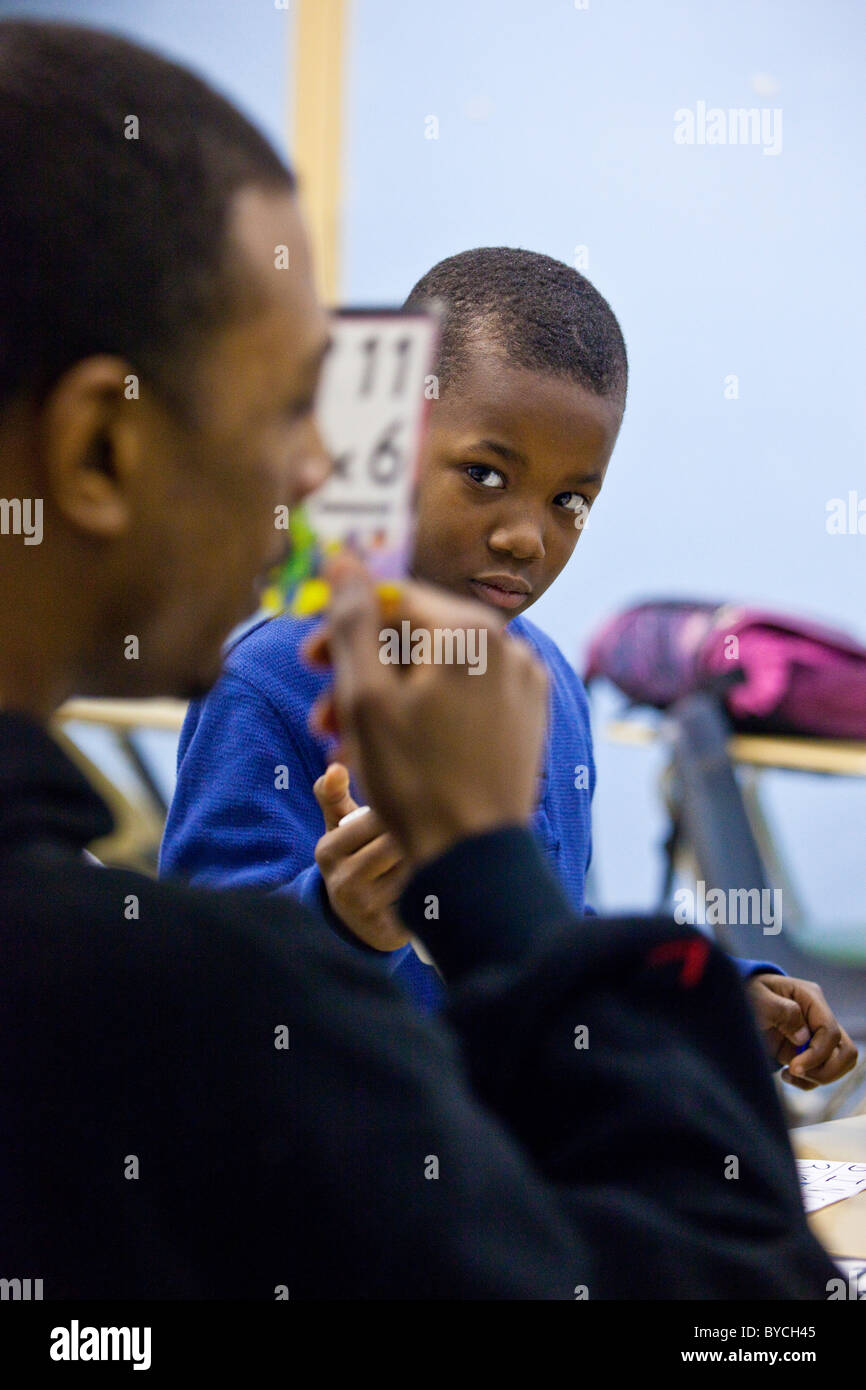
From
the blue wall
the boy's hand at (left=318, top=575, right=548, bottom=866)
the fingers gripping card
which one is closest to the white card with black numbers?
the fingers gripping card

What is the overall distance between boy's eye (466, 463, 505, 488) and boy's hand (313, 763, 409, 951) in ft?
1.29

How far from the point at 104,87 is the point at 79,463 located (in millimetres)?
144

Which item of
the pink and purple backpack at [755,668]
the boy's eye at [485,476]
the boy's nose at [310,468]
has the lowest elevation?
the pink and purple backpack at [755,668]

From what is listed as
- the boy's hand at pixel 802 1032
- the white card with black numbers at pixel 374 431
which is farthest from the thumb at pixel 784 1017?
the white card with black numbers at pixel 374 431

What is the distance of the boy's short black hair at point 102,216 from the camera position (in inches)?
20.3

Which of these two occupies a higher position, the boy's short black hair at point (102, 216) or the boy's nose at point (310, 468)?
the boy's short black hair at point (102, 216)

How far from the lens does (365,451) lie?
2.27ft

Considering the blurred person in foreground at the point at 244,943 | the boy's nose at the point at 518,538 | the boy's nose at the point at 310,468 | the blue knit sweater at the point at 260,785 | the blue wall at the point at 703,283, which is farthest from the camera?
the blue wall at the point at 703,283

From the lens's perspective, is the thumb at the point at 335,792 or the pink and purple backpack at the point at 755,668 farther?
the pink and purple backpack at the point at 755,668

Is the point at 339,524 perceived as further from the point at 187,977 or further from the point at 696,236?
the point at 696,236

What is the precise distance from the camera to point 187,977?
1.60 ft

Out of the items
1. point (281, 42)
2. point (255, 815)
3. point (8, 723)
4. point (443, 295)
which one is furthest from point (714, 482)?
point (8, 723)

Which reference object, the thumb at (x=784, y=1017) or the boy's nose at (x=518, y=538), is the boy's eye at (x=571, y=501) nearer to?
the boy's nose at (x=518, y=538)

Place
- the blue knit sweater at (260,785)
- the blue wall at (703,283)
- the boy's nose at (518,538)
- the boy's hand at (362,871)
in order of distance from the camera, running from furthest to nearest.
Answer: the blue wall at (703,283), the boy's nose at (518,538), the blue knit sweater at (260,785), the boy's hand at (362,871)
